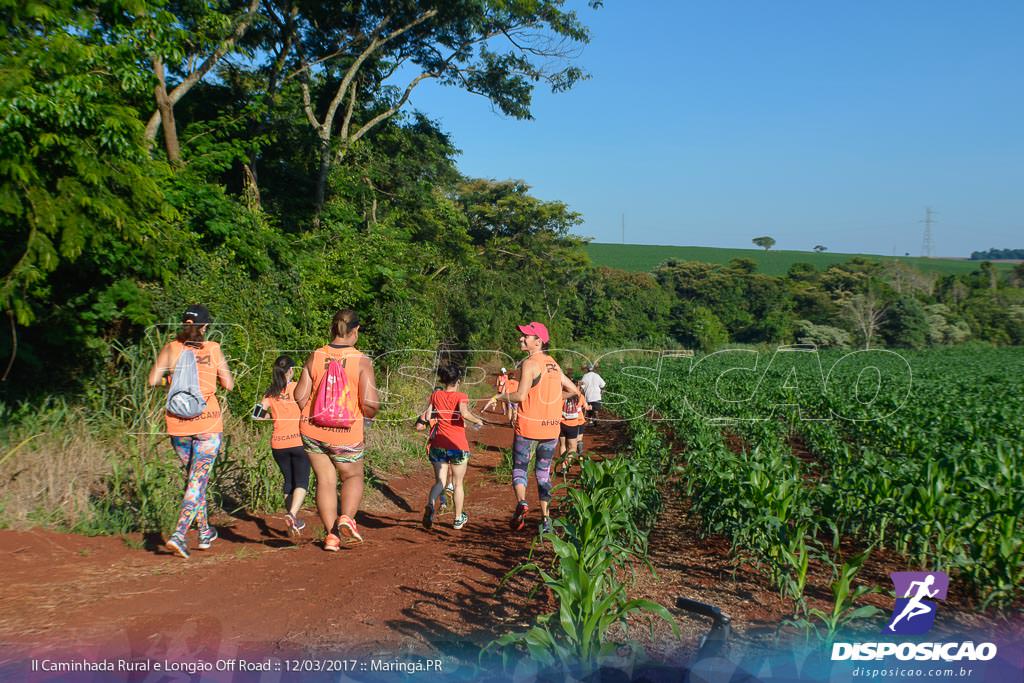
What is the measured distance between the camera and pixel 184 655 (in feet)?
11.9

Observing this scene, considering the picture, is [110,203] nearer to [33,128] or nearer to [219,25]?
[33,128]

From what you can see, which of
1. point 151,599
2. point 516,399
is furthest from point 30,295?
point 516,399

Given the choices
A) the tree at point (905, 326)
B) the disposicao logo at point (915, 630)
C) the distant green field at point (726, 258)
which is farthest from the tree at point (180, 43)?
the distant green field at point (726, 258)

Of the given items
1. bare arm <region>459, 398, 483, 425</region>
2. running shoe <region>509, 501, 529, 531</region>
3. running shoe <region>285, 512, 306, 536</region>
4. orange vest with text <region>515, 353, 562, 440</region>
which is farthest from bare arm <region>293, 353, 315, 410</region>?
running shoe <region>509, 501, 529, 531</region>

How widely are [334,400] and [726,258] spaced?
13551 centimetres

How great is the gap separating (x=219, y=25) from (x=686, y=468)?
410 inches

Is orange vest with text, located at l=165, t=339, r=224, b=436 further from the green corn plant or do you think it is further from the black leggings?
the green corn plant

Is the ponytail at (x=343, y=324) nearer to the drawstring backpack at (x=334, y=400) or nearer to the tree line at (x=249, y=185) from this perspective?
the drawstring backpack at (x=334, y=400)

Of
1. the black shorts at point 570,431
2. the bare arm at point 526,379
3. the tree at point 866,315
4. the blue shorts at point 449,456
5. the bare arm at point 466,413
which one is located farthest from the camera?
the tree at point 866,315

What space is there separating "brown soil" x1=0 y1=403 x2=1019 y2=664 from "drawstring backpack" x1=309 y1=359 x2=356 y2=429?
1.05 m

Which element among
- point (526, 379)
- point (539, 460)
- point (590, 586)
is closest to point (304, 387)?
point (526, 379)

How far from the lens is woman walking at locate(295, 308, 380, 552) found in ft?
17.6

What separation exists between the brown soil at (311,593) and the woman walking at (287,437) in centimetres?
45

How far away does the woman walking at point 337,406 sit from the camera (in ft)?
17.6
